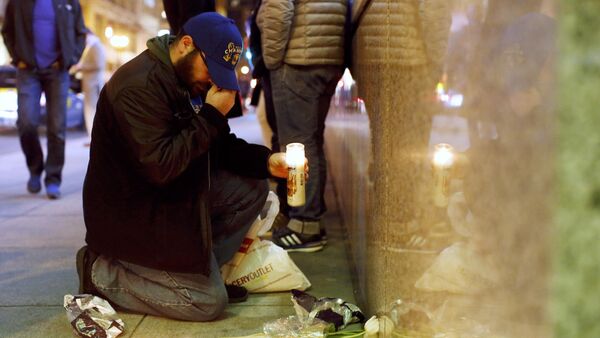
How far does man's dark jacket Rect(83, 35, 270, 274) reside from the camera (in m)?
2.98

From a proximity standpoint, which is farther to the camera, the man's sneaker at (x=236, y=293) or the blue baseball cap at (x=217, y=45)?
the man's sneaker at (x=236, y=293)

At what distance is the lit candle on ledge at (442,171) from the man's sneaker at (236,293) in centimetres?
183

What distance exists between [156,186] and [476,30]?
76.9 inches

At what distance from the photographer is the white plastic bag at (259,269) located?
11.9ft

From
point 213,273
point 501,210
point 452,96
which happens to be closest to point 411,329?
point 452,96

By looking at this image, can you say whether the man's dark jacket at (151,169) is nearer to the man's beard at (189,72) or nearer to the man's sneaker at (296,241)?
the man's beard at (189,72)

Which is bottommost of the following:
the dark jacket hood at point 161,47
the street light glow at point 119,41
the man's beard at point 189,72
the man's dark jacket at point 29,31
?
the street light glow at point 119,41

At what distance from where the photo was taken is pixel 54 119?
659 centimetres

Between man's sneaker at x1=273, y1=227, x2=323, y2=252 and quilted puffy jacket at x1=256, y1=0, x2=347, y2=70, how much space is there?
1.06 meters

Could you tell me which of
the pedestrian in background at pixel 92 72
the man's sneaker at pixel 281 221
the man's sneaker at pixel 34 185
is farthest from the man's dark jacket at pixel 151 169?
the pedestrian in background at pixel 92 72

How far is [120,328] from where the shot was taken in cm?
304

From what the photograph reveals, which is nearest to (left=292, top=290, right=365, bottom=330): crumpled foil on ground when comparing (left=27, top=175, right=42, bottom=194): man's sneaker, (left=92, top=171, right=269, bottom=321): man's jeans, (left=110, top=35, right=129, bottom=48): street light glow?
(left=92, top=171, right=269, bottom=321): man's jeans

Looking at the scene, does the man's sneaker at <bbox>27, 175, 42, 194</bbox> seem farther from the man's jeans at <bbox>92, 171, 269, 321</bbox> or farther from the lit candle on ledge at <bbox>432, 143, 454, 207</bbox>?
the lit candle on ledge at <bbox>432, 143, 454, 207</bbox>

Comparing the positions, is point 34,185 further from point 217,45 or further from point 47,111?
→ point 217,45
